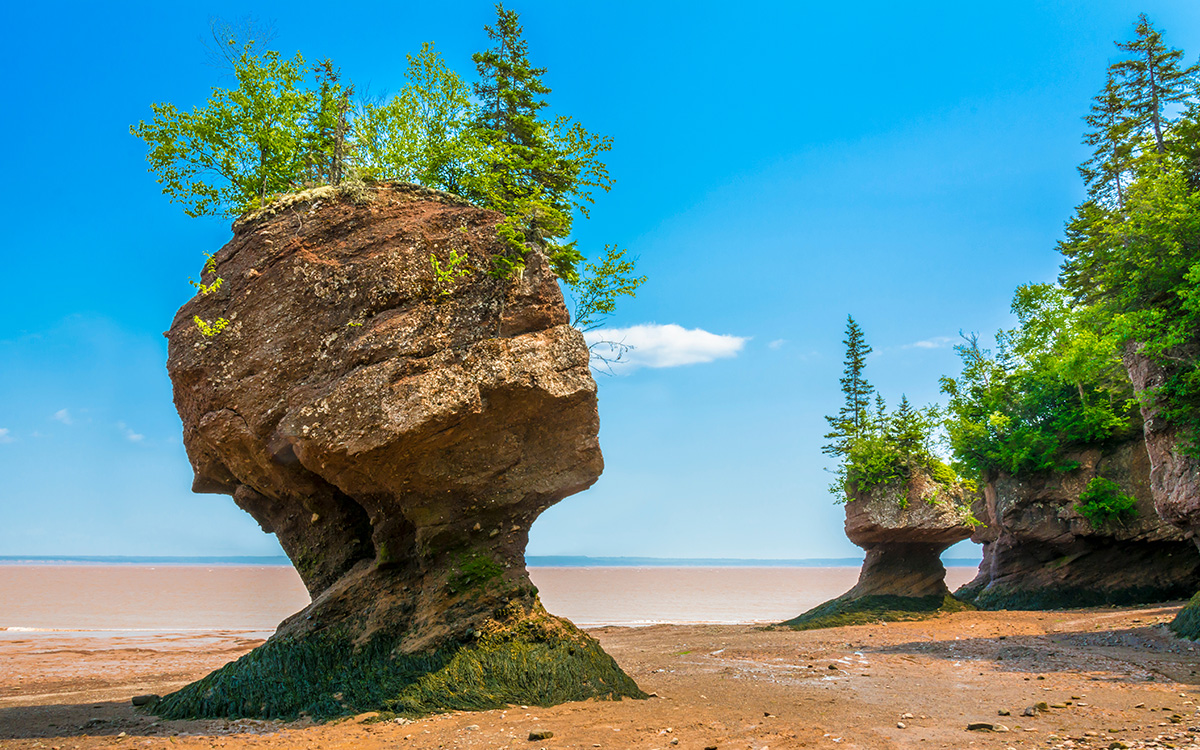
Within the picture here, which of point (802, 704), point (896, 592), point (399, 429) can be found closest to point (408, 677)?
point (399, 429)

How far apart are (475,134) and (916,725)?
37.6 feet

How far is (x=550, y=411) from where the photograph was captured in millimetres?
10859

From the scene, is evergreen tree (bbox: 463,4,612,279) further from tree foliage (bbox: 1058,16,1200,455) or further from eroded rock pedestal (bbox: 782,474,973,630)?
eroded rock pedestal (bbox: 782,474,973,630)

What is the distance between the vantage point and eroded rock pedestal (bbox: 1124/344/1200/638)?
16.3 metres

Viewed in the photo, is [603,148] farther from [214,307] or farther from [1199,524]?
[1199,524]

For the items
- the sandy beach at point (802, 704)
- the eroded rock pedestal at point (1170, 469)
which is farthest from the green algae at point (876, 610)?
the eroded rock pedestal at point (1170, 469)

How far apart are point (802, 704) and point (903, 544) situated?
72.3ft

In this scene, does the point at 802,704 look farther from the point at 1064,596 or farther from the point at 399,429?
the point at 1064,596

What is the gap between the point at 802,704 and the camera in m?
9.78

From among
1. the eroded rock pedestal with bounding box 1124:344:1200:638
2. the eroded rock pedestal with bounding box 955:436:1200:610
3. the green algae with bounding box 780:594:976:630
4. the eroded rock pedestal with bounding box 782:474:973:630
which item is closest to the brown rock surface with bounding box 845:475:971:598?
the eroded rock pedestal with bounding box 782:474:973:630

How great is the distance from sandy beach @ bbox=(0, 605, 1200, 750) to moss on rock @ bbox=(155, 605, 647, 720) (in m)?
0.35

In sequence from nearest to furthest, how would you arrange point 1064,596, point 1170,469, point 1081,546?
point 1170,469, point 1064,596, point 1081,546

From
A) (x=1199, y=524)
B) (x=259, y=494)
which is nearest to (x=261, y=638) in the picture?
(x=259, y=494)

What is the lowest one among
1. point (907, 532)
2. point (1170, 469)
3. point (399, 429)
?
point (907, 532)
